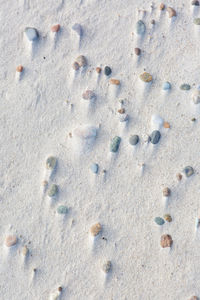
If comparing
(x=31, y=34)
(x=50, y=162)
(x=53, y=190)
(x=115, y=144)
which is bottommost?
(x=53, y=190)

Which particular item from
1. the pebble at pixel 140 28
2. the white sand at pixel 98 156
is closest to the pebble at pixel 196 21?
the white sand at pixel 98 156

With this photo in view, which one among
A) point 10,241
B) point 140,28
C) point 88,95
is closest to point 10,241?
point 10,241

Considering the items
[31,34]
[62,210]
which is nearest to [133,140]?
[62,210]

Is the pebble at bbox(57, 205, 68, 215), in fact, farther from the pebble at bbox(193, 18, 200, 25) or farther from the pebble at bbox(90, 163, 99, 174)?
the pebble at bbox(193, 18, 200, 25)

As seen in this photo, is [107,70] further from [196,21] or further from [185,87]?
[196,21]

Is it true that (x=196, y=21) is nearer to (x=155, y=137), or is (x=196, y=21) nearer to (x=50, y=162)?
(x=155, y=137)

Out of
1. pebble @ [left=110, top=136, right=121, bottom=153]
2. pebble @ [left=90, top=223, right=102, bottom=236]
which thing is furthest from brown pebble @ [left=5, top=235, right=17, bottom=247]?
pebble @ [left=110, top=136, right=121, bottom=153]

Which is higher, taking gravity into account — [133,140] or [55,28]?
[55,28]

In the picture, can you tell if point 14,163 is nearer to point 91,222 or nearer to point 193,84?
point 91,222
